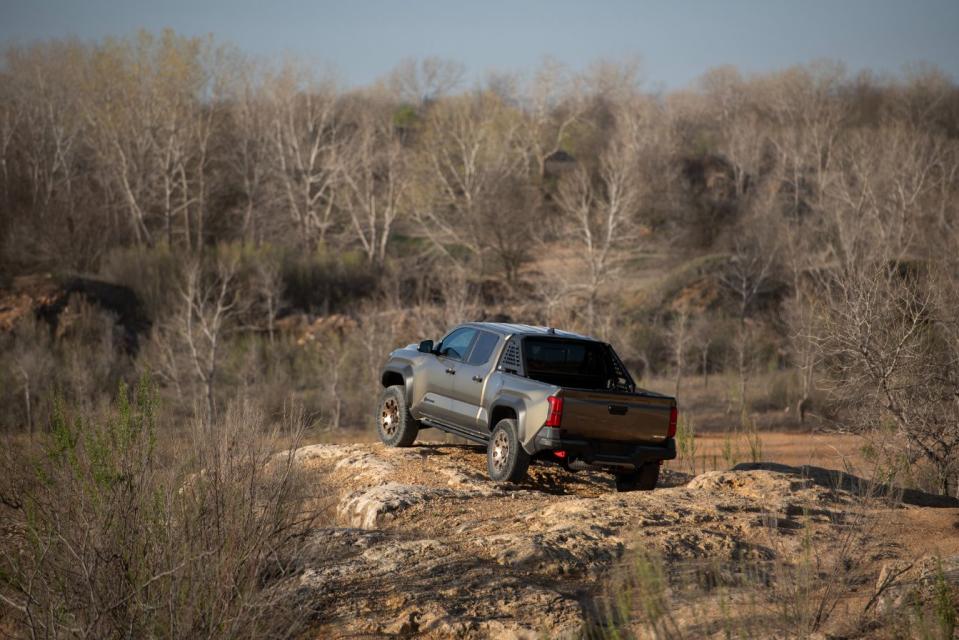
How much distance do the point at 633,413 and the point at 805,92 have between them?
3047 inches

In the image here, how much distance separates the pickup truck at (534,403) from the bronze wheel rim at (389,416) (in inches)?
5.5

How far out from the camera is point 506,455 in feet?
35.5

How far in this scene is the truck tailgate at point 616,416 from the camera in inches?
401

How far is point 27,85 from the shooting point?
194ft

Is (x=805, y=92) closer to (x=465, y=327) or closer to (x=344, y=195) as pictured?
(x=344, y=195)

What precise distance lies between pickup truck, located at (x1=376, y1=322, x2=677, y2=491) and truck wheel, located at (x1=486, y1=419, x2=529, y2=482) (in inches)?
0.4

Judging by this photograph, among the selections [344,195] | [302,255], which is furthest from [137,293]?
[344,195]

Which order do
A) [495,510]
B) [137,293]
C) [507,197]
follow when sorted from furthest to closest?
[507,197]
[137,293]
[495,510]

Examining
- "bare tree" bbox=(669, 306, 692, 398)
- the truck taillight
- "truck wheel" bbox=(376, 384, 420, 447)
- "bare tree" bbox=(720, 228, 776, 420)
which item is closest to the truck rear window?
the truck taillight

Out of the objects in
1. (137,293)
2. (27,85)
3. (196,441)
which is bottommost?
(137,293)

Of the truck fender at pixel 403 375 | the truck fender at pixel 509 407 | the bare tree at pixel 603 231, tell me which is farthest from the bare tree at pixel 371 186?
the truck fender at pixel 509 407

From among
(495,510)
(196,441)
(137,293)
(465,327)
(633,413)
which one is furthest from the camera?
(137,293)

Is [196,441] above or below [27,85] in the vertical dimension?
below

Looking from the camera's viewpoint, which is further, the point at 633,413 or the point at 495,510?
the point at 633,413
